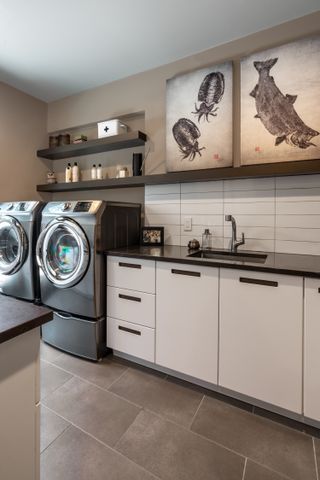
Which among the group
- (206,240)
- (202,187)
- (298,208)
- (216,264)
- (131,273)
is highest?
(202,187)

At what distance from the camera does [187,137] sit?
2229 mm

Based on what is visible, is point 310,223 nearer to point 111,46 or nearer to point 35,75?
point 111,46

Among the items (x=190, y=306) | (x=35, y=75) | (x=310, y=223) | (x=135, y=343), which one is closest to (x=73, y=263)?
(x=135, y=343)

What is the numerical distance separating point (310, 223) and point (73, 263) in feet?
6.03

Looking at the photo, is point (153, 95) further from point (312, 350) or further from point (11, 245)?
point (312, 350)

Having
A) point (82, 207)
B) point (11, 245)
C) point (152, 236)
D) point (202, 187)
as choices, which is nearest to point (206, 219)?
point (202, 187)

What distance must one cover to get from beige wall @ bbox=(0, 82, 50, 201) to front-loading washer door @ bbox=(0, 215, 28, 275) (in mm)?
510

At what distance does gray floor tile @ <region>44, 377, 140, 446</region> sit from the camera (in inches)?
53.8

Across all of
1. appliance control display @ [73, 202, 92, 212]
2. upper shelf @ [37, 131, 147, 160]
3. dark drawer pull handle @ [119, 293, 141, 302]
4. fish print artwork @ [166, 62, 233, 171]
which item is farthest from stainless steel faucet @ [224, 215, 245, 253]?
upper shelf @ [37, 131, 147, 160]

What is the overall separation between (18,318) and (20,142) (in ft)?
9.51

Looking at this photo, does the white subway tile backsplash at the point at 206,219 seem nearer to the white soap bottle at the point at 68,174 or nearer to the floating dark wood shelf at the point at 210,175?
the floating dark wood shelf at the point at 210,175

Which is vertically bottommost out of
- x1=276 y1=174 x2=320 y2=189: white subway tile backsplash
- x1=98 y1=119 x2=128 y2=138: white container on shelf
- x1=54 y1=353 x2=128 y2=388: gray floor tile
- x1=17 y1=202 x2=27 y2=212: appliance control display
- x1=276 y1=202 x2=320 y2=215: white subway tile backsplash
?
x1=54 y1=353 x2=128 y2=388: gray floor tile

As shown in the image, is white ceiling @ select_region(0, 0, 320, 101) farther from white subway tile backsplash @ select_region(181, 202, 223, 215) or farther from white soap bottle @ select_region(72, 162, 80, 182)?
white subway tile backsplash @ select_region(181, 202, 223, 215)

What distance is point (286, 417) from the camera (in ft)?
4.80
